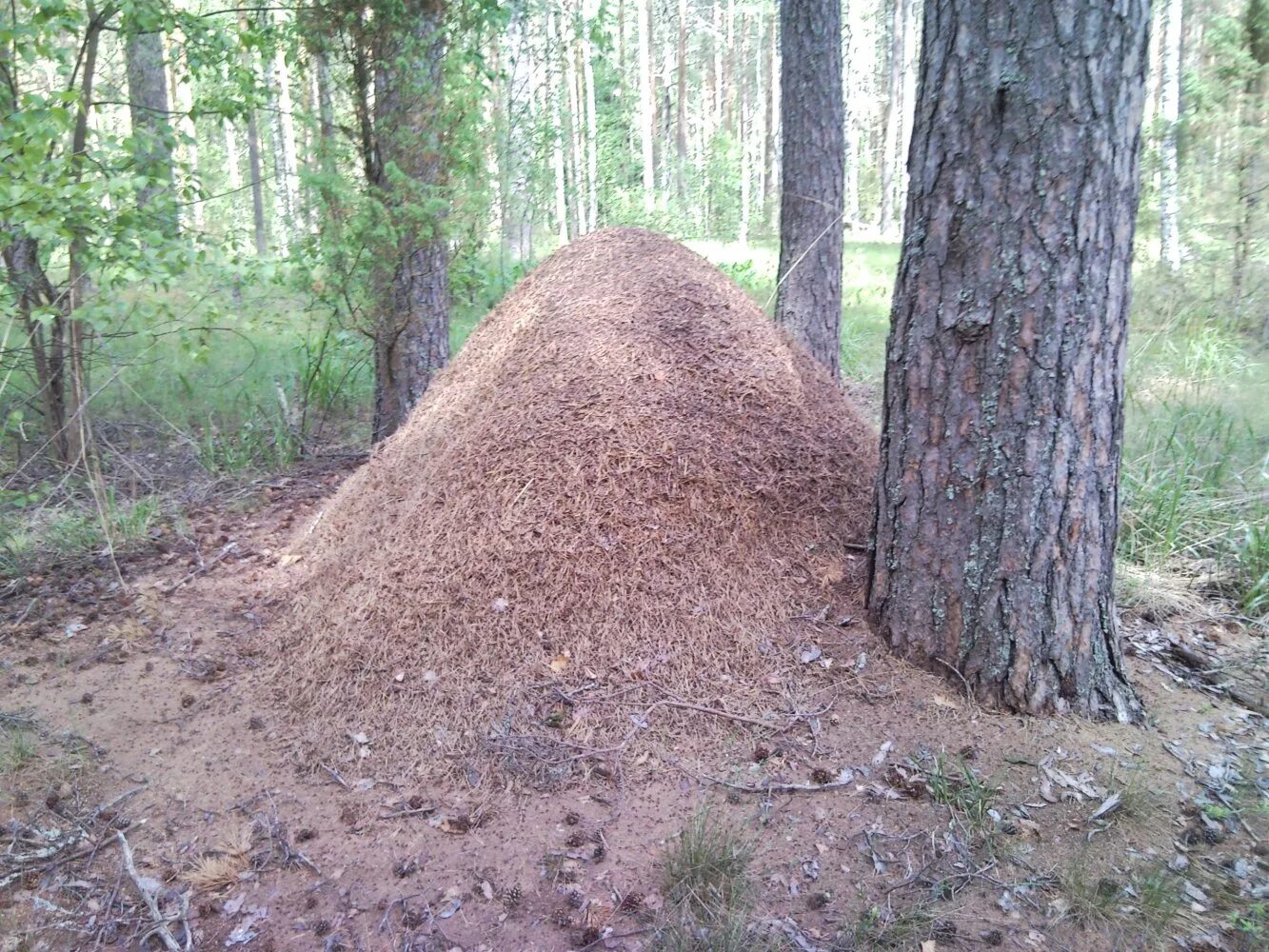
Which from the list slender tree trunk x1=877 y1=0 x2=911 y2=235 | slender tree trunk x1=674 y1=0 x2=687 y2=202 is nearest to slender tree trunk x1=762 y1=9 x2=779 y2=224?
Answer: slender tree trunk x1=674 y1=0 x2=687 y2=202

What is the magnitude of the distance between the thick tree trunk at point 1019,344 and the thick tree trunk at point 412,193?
3660 mm

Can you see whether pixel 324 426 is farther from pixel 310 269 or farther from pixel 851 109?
pixel 851 109

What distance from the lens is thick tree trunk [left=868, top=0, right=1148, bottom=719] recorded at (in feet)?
8.45

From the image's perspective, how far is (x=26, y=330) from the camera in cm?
546

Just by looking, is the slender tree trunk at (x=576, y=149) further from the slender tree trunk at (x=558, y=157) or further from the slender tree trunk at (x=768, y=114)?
the slender tree trunk at (x=768, y=114)

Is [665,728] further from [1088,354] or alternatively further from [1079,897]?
[1088,354]

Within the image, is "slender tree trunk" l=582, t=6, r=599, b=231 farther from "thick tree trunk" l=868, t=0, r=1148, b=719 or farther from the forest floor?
the forest floor

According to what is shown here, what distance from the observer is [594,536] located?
3.25 meters

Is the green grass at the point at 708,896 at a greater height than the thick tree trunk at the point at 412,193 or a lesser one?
lesser

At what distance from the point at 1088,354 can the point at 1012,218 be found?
19.1 inches

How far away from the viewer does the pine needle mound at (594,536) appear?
3.04 meters

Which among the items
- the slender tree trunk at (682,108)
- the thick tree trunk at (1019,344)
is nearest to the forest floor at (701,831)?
the thick tree trunk at (1019,344)

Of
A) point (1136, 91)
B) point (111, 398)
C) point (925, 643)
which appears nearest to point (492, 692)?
point (925, 643)

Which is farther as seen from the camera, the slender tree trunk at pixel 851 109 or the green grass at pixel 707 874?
the slender tree trunk at pixel 851 109
